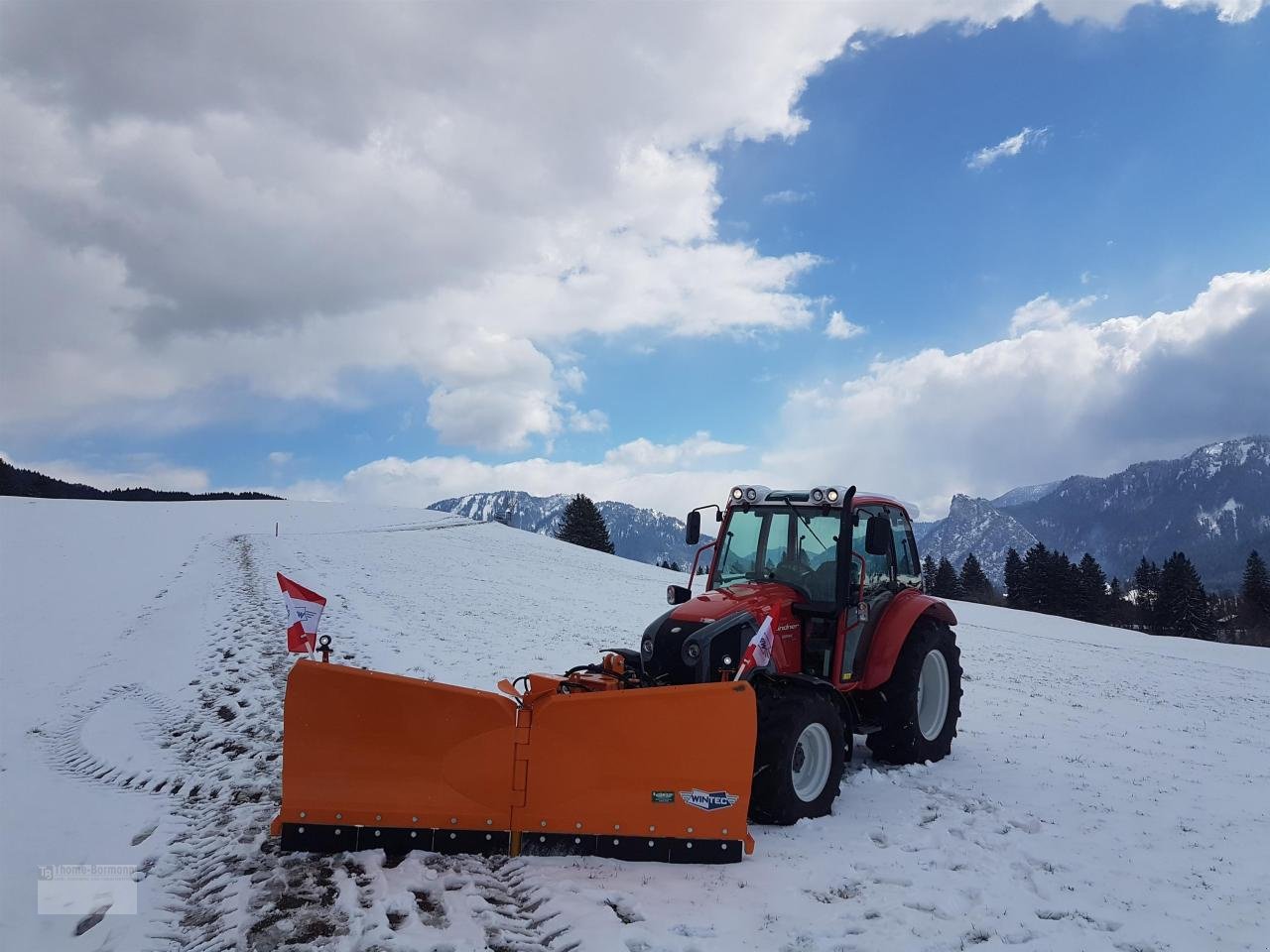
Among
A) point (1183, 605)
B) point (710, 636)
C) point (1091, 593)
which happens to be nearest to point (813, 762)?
point (710, 636)

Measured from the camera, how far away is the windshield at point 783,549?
6539 mm

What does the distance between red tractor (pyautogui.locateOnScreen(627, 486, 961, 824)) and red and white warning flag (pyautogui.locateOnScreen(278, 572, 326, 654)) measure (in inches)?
101

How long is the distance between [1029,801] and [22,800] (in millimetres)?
7846

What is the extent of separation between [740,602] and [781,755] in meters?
1.32

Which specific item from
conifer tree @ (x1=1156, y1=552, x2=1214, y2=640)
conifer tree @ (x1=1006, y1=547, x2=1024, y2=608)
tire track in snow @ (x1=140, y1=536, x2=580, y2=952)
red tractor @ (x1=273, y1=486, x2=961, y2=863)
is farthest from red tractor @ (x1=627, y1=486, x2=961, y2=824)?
conifer tree @ (x1=1006, y1=547, x2=1024, y2=608)

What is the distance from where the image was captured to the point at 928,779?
647 cm

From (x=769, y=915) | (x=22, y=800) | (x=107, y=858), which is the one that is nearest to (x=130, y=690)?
(x=22, y=800)

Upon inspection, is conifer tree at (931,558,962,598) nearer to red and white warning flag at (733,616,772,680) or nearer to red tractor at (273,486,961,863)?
red and white warning flag at (733,616,772,680)

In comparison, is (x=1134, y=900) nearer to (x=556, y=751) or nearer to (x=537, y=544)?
(x=556, y=751)

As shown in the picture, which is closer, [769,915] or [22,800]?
[769,915]

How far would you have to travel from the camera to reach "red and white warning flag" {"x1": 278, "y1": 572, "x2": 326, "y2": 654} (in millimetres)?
5195

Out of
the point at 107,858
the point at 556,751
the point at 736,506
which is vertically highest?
the point at 736,506

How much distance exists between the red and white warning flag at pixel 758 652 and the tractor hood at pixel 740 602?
0.58 metres

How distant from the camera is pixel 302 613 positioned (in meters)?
5.31
